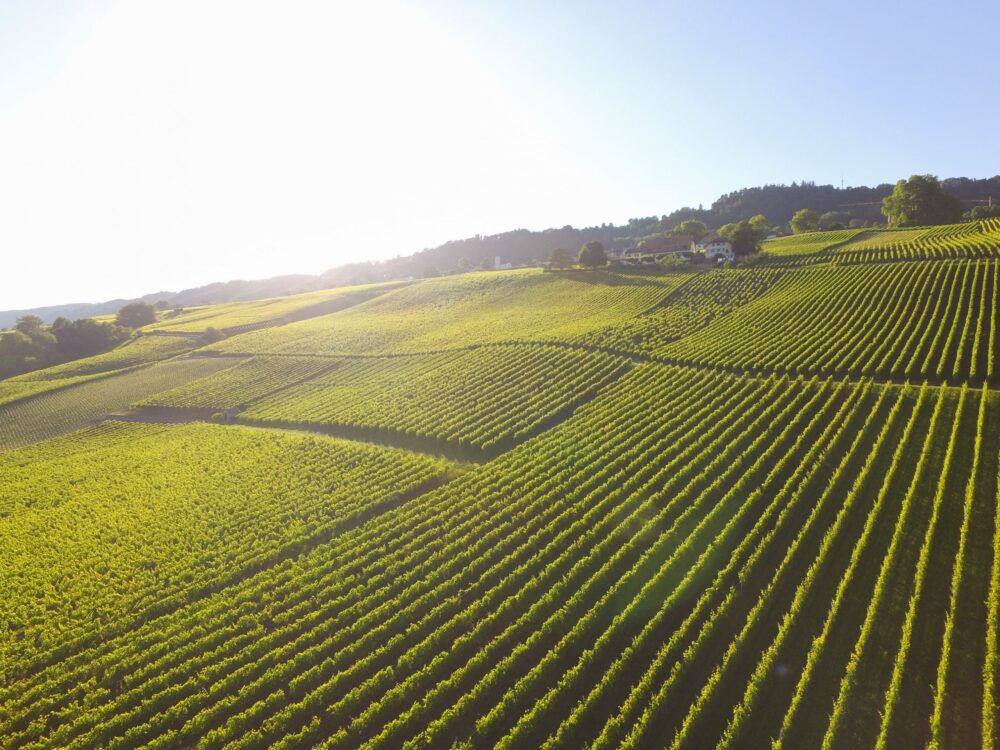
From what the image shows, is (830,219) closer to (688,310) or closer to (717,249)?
(717,249)

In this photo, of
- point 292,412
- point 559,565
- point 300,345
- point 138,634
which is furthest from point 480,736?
point 300,345

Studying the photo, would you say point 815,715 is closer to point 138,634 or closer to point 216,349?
point 138,634

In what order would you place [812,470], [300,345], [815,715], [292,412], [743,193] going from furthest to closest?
[743,193] < [300,345] < [292,412] < [812,470] < [815,715]

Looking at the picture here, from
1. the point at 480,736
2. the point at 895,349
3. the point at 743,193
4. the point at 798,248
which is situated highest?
the point at 743,193

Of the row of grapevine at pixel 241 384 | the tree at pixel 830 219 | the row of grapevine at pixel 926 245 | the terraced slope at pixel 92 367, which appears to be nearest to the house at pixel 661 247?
the row of grapevine at pixel 926 245

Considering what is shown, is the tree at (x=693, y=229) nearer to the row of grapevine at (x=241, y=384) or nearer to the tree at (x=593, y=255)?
the tree at (x=593, y=255)

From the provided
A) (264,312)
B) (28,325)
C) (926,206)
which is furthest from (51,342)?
(926,206)
